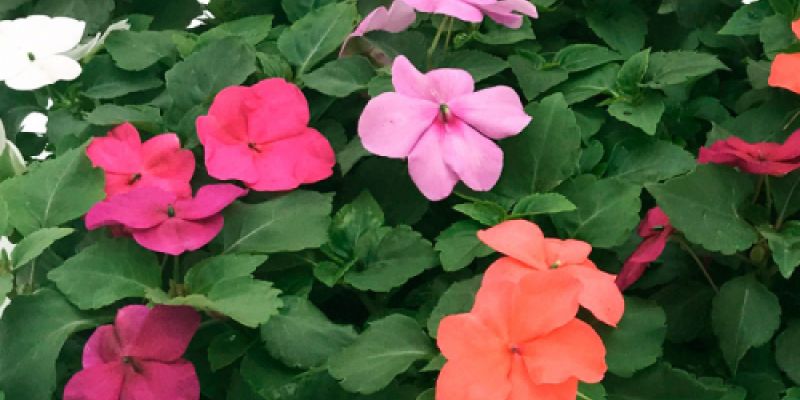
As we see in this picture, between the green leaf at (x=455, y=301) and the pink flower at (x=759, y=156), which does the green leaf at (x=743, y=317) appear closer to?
the pink flower at (x=759, y=156)

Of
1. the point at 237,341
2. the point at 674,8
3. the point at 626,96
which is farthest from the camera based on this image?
the point at 674,8

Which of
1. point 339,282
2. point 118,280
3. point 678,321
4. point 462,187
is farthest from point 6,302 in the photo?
point 678,321

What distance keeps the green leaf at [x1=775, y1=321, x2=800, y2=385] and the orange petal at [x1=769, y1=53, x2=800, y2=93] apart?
18 cm

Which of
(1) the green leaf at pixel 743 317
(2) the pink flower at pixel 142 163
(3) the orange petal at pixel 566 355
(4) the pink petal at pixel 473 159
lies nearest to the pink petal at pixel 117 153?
(2) the pink flower at pixel 142 163

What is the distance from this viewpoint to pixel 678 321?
788 mm

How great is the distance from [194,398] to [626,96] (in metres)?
0.43

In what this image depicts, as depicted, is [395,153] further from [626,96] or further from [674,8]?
[674,8]

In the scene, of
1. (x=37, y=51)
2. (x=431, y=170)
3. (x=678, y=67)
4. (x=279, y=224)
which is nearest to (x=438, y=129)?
(x=431, y=170)

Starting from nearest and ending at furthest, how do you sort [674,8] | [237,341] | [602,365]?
[602,365] < [237,341] < [674,8]

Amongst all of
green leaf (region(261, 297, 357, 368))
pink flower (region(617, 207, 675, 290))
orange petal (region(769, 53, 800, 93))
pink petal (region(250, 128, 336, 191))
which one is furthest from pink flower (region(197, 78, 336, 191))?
orange petal (region(769, 53, 800, 93))

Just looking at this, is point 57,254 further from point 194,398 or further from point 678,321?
point 678,321

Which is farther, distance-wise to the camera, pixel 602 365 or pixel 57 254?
pixel 57 254

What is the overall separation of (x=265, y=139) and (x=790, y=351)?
42 centimetres

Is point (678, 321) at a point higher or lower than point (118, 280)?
lower
